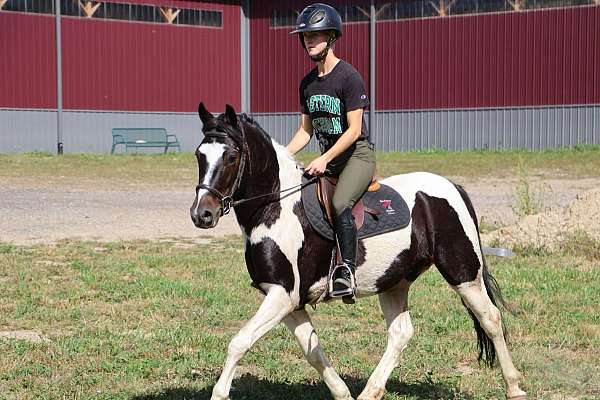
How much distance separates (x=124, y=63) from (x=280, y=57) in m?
7.05

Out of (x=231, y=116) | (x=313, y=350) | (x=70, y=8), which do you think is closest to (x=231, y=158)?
(x=231, y=116)

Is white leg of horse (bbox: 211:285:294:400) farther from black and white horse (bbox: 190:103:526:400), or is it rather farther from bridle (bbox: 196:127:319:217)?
bridle (bbox: 196:127:319:217)

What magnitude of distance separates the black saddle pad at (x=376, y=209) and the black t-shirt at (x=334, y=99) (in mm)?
347

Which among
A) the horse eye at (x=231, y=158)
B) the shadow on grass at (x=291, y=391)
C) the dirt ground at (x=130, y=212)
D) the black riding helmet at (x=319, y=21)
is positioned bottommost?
the shadow on grass at (x=291, y=391)

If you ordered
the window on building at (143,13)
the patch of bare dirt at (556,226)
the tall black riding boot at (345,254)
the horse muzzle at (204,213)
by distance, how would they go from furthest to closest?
the window on building at (143,13) → the patch of bare dirt at (556,226) → the tall black riding boot at (345,254) → the horse muzzle at (204,213)

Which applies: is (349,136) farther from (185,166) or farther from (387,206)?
(185,166)

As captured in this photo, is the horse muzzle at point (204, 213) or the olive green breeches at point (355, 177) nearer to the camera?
the horse muzzle at point (204, 213)

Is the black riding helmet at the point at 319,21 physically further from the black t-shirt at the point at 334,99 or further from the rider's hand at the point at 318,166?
the rider's hand at the point at 318,166

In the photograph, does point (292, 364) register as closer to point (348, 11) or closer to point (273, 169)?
point (273, 169)

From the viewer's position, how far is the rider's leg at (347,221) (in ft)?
19.8

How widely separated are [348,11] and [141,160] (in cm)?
1267

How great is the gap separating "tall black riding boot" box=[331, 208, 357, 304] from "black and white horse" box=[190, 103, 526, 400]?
9 centimetres

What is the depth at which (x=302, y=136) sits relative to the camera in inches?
261

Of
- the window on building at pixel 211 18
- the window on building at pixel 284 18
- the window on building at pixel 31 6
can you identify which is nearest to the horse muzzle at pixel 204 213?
the window on building at pixel 31 6
